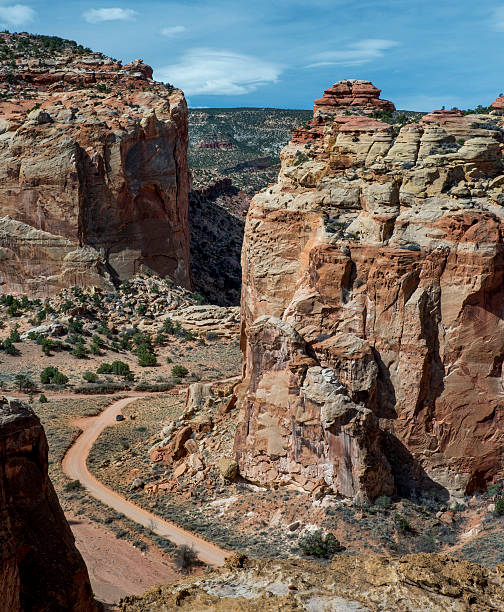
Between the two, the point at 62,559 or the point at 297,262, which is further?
the point at 297,262

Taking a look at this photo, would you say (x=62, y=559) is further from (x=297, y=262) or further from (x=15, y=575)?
(x=297, y=262)

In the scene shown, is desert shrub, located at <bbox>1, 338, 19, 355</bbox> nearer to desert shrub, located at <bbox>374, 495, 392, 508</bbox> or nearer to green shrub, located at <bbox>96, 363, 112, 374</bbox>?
green shrub, located at <bbox>96, 363, 112, 374</bbox>

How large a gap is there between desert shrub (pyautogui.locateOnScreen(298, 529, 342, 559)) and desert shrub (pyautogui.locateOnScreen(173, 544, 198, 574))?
11.7 ft

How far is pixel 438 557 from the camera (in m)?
17.0

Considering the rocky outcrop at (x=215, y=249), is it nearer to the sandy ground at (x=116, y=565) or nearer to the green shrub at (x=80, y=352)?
the green shrub at (x=80, y=352)

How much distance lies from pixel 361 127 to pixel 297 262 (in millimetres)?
5922

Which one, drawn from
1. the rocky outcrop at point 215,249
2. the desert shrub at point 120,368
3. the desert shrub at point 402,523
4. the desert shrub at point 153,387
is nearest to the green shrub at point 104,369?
the desert shrub at point 120,368

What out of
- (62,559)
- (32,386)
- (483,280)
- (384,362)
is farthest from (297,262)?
(32,386)

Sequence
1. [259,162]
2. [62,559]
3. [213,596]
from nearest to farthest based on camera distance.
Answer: [62,559], [213,596], [259,162]

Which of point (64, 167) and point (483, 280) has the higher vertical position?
point (64, 167)

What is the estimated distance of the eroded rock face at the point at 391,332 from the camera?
2508cm

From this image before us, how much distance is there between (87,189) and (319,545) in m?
43.8

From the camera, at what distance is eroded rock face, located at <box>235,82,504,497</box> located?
987 inches

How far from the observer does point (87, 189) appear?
60.2 meters
